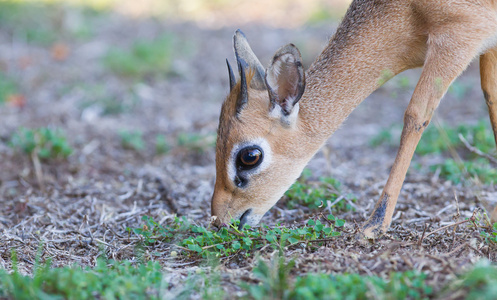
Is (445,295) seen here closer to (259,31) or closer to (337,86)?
(337,86)

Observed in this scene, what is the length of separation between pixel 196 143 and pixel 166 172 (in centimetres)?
75

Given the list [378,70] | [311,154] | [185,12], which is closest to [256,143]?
[311,154]

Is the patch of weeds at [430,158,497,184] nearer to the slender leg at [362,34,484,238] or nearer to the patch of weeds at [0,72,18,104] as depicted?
the slender leg at [362,34,484,238]

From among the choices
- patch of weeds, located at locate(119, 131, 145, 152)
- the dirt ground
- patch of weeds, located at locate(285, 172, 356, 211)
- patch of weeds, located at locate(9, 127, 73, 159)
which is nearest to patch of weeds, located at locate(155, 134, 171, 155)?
the dirt ground

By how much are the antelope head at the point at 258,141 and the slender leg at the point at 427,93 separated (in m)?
0.75

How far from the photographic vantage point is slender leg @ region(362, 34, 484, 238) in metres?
3.67

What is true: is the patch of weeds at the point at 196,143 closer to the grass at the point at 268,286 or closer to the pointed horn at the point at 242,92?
the pointed horn at the point at 242,92

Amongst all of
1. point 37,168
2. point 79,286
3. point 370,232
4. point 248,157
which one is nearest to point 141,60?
point 37,168

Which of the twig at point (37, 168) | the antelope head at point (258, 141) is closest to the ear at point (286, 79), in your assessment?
the antelope head at point (258, 141)

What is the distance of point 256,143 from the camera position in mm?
3840

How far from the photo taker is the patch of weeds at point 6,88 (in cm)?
777

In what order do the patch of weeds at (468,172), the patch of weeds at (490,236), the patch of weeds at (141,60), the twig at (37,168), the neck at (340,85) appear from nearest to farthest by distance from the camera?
the patch of weeds at (490,236) < the neck at (340,85) < the patch of weeds at (468,172) < the twig at (37,168) < the patch of weeds at (141,60)

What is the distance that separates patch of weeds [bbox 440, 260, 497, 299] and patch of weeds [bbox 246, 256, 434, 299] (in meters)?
0.10

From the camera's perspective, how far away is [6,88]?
805 centimetres
